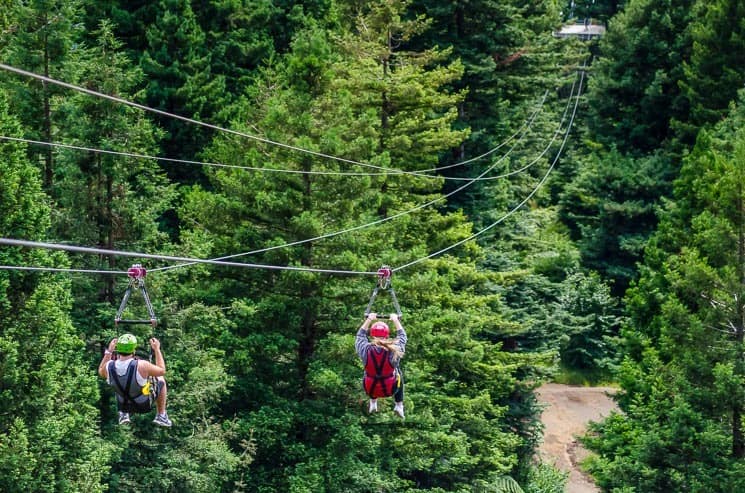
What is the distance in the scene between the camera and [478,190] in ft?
95.2

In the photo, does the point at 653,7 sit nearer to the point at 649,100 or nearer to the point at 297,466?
the point at 649,100

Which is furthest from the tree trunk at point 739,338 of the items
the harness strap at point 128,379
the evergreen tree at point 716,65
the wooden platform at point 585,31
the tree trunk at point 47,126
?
the wooden platform at point 585,31

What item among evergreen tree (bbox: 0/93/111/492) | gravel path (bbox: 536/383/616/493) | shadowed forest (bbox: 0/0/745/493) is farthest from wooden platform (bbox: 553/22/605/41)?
evergreen tree (bbox: 0/93/111/492)

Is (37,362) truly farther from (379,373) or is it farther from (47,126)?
(379,373)

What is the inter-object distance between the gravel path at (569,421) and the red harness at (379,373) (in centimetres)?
1835

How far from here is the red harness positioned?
11.9m

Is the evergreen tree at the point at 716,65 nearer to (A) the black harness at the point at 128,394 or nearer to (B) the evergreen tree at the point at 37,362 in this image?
(B) the evergreen tree at the point at 37,362

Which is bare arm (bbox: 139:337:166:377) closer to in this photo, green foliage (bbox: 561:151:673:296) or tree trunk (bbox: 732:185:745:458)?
tree trunk (bbox: 732:185:745:458)

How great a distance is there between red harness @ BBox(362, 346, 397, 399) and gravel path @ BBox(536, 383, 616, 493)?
1835 cm

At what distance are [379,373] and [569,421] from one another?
2358 centimetres

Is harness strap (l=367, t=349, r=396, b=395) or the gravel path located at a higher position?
harness strap (l=367, t=349, r=396, b=395)

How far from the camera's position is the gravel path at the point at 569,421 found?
3078cm

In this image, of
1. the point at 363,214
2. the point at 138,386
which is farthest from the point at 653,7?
the point at 138,386

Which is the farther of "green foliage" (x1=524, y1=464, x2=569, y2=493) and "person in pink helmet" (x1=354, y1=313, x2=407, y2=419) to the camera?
"green foliage" (x1=524, y1=464, x2=569, y2=493)
